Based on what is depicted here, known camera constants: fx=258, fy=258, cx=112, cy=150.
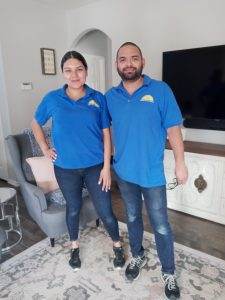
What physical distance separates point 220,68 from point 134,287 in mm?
1898

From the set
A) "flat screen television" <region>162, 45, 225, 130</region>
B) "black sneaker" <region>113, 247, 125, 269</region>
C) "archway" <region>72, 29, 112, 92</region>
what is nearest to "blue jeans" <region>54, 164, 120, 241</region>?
"black sneaker" <region>113, 247, 125, 269</region>

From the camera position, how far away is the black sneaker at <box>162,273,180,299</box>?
4.93ft

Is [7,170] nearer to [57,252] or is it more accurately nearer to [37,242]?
[37,242]

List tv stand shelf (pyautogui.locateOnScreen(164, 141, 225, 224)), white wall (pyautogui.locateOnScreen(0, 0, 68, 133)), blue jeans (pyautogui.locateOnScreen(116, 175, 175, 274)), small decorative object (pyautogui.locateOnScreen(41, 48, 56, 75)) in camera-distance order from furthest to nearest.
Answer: small decorative object (pyautogui.locateOnScreen(41, 48, 56, 75))
white wall (pyautogui.locateOnScreen(0, 0, 68, 133))
tv stand shelf (pyautogui.locateOnScreen(164, 141, 225, 224))
blue jeans (pyautogui.locateOnScreen(116, 175, 175, 274))

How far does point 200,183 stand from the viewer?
236cm

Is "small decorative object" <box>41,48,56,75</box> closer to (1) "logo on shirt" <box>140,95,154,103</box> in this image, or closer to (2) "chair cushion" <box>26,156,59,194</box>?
(2) "chair cushion" <box>26,156,59,194</box>

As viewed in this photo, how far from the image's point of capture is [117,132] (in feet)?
4.83

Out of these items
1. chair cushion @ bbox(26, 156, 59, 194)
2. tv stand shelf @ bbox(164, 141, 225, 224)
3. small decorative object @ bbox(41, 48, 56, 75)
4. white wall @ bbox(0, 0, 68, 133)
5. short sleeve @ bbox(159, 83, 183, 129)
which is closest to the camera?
short sleeve @ bbox(159, 83, 183, 129)

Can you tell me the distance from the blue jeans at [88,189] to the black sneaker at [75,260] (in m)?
0.25

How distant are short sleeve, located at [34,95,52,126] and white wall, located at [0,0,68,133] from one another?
5.53ft

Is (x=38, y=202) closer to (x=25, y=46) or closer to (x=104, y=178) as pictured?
(x=104, y=178)

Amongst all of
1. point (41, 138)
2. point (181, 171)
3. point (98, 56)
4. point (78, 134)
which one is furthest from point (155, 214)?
point (98, 56)

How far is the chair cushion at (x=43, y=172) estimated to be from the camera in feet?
6.88

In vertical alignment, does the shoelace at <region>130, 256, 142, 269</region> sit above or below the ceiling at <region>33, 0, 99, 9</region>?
below
